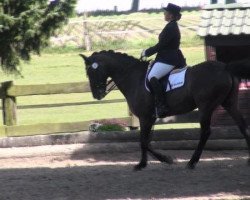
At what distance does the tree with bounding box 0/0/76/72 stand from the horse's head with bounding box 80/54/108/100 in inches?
50.2

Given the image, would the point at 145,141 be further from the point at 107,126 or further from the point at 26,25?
the point at 26,25

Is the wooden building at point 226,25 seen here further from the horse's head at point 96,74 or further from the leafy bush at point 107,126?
the leafy bush at point 107,126

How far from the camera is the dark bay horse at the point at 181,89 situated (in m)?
9.52

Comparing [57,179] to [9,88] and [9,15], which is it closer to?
[9,15]

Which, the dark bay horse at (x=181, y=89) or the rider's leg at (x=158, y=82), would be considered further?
the rider's leg at (x=158, y=82)

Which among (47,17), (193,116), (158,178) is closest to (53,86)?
(47,17)

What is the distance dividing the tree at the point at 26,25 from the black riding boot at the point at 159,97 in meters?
2.52

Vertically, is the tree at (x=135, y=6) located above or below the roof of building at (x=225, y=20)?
below

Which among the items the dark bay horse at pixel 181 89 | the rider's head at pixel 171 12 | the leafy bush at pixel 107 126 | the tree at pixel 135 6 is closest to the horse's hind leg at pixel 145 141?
the dark bay horse at pixel 181 89

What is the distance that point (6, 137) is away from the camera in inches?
501

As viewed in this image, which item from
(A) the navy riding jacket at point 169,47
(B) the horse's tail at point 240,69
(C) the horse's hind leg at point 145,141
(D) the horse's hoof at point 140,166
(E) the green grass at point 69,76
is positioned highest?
(A) the navy riding jacket at point 169,47

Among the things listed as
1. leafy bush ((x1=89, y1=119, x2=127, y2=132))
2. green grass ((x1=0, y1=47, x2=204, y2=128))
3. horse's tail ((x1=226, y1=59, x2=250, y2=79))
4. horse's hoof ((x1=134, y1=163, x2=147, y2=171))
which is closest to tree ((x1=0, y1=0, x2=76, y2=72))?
leafy bush ((x1=89, y1=119, x2=127, y2=132))

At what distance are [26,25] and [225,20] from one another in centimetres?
347

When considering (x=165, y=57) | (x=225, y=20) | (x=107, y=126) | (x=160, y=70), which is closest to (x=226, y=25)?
(x=225, y=20)
